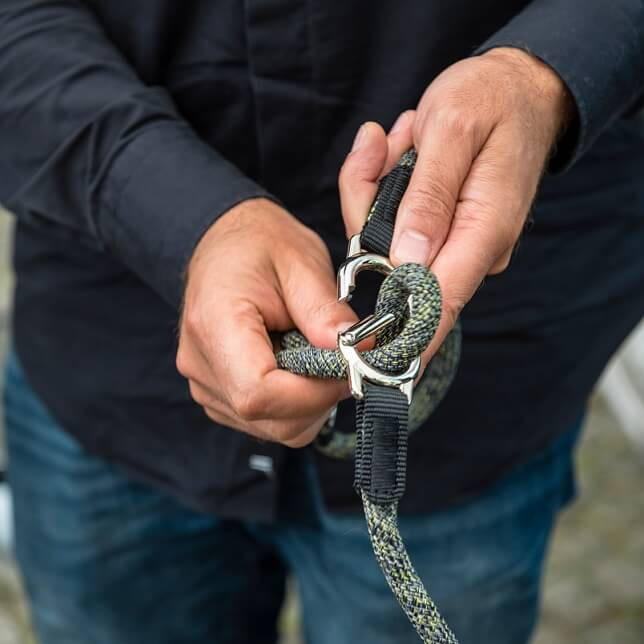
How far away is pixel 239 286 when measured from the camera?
2.47 feet

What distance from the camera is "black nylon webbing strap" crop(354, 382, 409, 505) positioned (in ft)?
2.15

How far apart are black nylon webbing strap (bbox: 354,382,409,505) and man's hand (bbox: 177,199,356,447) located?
63 mm

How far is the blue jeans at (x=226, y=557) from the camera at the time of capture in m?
1.15

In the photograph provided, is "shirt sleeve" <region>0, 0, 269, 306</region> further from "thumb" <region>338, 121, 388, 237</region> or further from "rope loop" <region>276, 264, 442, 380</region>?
"rope loop" <region>276, 264, 442, 380</region>

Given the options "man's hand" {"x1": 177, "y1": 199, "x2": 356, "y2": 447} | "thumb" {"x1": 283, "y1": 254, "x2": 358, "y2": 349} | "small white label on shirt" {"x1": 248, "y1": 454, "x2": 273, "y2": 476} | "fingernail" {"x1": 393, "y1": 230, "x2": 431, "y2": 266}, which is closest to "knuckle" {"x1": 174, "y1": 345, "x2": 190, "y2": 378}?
"man's hand" {"x1": 177, "y1": 199, "x2": 356, "y2": 447}

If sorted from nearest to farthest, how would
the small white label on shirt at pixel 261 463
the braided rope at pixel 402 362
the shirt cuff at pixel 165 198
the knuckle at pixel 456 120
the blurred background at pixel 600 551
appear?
the braided rope at pixel 402 362, the knuckle at pixel 456 120, the shirt cuff at pixel 165 198, the small white label on shirt at pixel 261 463, the blurred background at pixel 600 551

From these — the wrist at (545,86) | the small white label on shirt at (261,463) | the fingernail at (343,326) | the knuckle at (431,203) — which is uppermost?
the wrist at (545,86)

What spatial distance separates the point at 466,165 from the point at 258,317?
7.9 inches

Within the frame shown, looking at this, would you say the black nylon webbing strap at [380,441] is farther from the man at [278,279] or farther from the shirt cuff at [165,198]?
the shirt cuff at [165,198]

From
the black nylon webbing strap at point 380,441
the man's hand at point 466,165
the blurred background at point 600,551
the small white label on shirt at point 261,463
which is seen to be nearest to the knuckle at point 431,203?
the man's hand at point 466,165

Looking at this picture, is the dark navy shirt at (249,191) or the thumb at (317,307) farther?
the dark navy shirt at (249,191)

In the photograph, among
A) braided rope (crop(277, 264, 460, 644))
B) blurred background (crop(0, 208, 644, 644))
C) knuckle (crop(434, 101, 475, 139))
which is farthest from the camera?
blurred background (crop(0, 208, 644, 644))

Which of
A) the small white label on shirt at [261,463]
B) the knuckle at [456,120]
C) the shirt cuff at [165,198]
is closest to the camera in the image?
the knuckle at [456,120]

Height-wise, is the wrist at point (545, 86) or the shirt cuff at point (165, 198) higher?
the wrist at point (545, 86)
